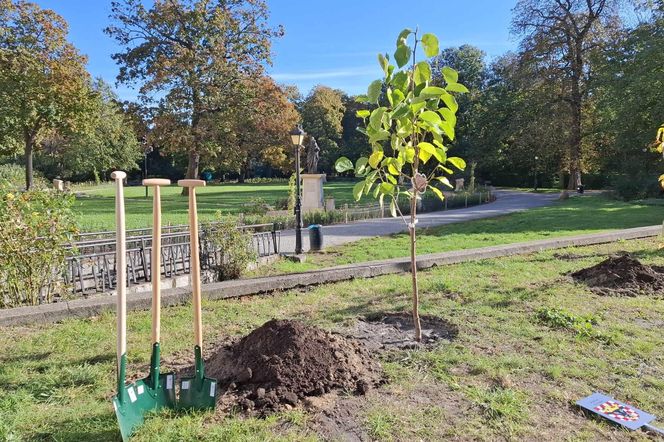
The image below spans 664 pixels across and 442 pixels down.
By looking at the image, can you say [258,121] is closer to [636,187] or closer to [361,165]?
[636,187]

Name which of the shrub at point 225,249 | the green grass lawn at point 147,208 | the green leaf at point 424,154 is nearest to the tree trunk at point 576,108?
the green grass lawn at point 147,208

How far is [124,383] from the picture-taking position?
2.46m

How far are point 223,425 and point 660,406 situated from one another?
2.59m

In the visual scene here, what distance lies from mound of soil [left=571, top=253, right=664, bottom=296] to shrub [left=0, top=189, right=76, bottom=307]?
625cm

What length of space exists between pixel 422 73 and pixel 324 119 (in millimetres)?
54810

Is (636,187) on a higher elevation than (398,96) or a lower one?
lower

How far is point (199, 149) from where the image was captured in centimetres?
2656

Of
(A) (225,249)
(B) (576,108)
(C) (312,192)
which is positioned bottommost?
(A) (225,249)

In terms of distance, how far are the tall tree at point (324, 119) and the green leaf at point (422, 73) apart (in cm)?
5269

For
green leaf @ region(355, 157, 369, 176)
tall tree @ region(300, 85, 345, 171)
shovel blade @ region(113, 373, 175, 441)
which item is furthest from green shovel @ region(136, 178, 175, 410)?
tall tree @ region(300, 85, 345, 171)

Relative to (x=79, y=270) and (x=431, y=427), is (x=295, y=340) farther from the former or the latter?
(x=79, y=270)

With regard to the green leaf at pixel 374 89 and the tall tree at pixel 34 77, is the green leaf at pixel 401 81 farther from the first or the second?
the tall tree at pixel 34 77

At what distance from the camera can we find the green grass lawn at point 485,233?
9.44 metres

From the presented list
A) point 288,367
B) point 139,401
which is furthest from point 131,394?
point 288,367
